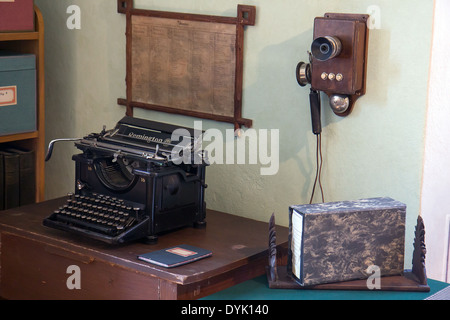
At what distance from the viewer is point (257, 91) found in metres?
2.79

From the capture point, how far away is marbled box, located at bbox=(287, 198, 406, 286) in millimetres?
2182

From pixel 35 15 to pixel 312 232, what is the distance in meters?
1.78

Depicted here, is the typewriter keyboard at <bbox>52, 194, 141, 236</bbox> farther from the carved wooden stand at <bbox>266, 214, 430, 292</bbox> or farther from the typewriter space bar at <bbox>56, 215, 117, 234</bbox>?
the carved wooden stand at <bbox>266, 214, 430, 292</bbox>

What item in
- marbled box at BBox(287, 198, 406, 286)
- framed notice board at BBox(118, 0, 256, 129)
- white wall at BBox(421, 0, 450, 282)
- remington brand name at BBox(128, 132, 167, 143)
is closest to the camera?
marbled box at BBox(287, 198, 406, 286)

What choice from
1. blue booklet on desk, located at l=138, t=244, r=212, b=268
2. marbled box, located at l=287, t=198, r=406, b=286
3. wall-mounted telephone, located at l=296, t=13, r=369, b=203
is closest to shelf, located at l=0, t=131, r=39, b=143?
blue booklet on desk, located at l=138, t=244, r=212, b=268

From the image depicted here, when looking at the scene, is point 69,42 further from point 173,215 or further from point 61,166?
point 173,215

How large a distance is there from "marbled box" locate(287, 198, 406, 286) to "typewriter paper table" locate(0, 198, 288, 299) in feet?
0.83

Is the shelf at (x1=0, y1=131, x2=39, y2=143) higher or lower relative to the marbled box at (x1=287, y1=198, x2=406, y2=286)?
higher

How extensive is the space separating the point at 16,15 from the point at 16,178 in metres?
0.74

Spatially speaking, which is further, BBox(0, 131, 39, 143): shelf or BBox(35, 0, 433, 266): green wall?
BBox(0, 131, 39, 143): shelf

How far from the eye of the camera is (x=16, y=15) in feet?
10.1

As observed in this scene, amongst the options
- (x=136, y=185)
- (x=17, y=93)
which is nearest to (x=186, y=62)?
(x=136, y=185)
